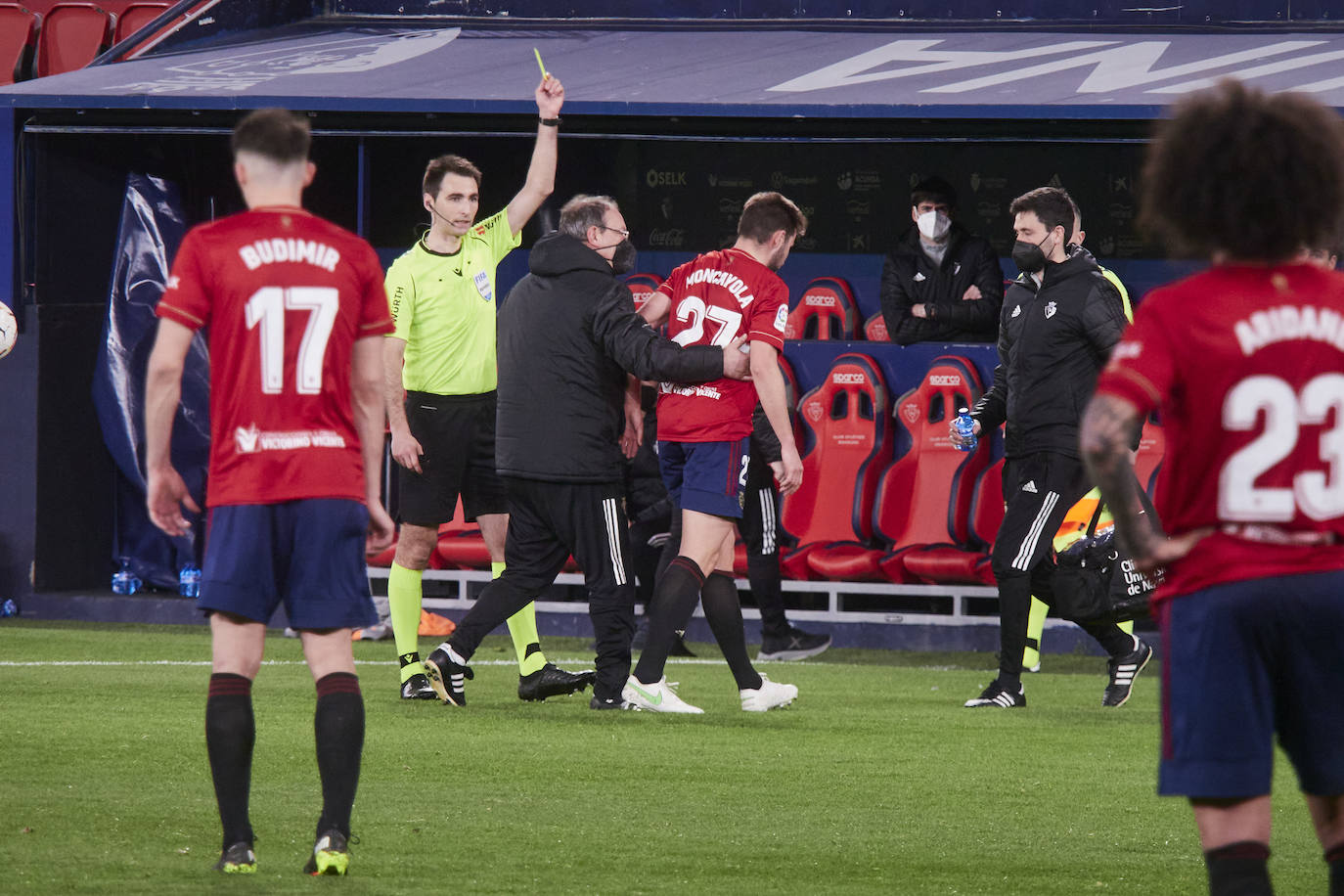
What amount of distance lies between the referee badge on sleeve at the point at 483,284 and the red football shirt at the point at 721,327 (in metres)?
0.89

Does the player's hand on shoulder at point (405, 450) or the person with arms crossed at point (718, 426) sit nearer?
the person with arms crossed at point (718, 426)

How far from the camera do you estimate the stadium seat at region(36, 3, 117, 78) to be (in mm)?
13711

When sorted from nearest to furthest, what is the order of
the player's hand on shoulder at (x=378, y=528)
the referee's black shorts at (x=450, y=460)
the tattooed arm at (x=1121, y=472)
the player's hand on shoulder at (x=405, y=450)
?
the tattooed arm at (x=1121, y=472), the player's hand on shoulder at (x=378, y=528), the player's hand on shoulder at (x=405, y=450), the referee's black shorts at (x=450, y=460)

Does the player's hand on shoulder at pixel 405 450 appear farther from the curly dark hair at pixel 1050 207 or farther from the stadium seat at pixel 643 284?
the stadium seat at pixel 643 284

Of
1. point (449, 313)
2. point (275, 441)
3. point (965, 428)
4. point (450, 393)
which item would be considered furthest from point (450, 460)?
point (275, 441)

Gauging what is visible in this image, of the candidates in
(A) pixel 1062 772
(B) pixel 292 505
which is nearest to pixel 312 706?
(A) pixel 1062 772

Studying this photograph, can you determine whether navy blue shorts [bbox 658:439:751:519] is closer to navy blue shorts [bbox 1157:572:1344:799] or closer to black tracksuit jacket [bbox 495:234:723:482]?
black tracksuit jacket [bbox 495:234:723:482]

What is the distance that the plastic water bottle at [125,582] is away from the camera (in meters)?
12.2

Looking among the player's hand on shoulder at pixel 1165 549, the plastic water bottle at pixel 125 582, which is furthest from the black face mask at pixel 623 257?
the player's hand on shoulder at pixel 1165 549

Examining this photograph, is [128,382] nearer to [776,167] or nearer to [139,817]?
[776,167]

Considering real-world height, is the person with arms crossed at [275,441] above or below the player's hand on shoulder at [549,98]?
below

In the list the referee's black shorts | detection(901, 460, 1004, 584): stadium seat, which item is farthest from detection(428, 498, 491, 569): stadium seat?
the referee's black shorts

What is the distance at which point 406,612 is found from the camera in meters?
8.18

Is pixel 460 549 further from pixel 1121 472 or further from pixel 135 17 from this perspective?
pixel 1121 472
